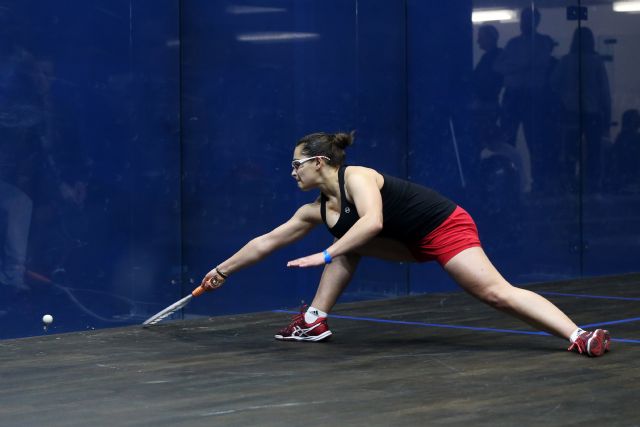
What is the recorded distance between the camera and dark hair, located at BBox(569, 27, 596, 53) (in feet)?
26.8

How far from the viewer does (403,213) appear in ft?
16.4

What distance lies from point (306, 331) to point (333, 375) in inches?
36.8

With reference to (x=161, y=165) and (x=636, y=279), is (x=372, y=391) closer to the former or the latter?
(x=161, y=165)

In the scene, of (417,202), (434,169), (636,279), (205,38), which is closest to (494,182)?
(434,169)

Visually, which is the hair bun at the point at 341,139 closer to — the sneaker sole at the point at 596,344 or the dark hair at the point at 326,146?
the dark hair at the point at 326,146

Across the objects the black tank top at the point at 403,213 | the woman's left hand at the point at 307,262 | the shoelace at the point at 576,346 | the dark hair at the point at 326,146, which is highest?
the dark hair at the point at 326,146

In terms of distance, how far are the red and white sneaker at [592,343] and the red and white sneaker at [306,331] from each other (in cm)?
109

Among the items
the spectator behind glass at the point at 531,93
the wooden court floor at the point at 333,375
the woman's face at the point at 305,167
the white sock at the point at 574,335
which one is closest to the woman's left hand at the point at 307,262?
the wooden court floor at the point at 333,375

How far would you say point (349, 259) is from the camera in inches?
209

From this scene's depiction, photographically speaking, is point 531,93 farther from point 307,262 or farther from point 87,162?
point 307,262

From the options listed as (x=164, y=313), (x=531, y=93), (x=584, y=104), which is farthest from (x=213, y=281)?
(x=584, y=104)

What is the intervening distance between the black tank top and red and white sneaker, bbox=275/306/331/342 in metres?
0.45

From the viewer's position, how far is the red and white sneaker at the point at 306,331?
17.3 feet

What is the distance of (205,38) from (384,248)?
1.70 m
